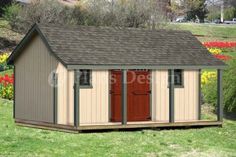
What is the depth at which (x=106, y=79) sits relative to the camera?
755 inches

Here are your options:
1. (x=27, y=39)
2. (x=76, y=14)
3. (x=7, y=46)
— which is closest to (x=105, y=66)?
(x=27, y=39)

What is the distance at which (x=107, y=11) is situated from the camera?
54.9m

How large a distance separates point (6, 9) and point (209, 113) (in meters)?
31.6

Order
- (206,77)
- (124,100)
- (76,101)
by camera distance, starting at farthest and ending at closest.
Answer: (206,77)
(124,100)
(76,101)

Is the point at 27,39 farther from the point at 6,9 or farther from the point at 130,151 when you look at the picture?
the point at 6,9

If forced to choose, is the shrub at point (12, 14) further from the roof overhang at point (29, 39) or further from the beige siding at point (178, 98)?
the beige siding at point (178, 98)

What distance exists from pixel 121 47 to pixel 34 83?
345 cm

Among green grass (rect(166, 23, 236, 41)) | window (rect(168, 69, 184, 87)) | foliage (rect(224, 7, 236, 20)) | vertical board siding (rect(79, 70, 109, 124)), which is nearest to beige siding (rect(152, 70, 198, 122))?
window (rect(168, 69, 184, 87))

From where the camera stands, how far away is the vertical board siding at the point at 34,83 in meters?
19.2

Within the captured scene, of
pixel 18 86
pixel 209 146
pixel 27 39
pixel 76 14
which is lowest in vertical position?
pixel 209 146

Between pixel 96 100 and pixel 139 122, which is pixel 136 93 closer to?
pixel 139 122

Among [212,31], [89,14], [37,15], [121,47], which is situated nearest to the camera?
[121,47]

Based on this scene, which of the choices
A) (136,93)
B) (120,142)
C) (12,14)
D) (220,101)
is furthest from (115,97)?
(12,14)

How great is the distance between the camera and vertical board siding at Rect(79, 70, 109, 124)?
61.4 feet
